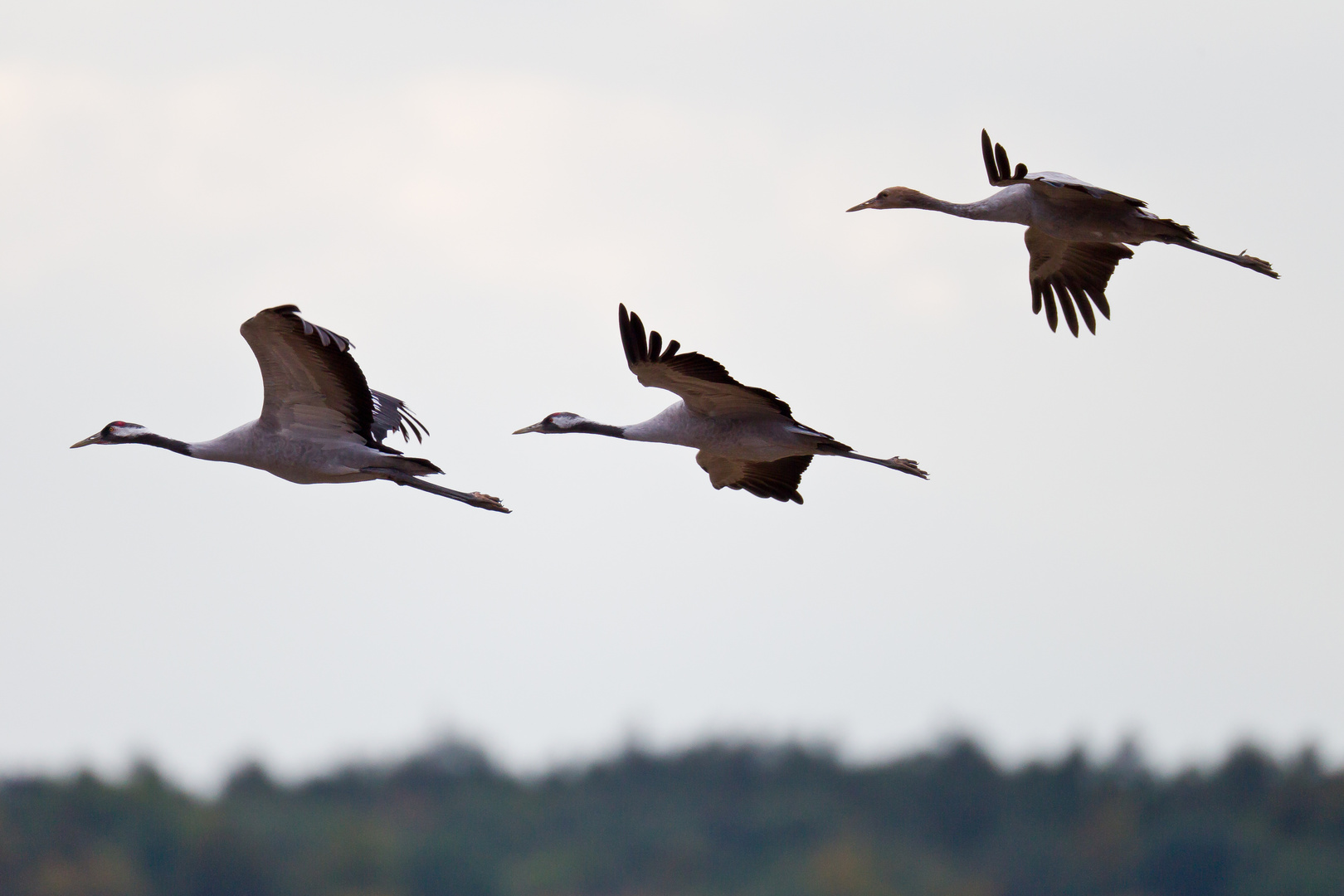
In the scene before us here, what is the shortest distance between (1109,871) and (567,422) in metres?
54.8

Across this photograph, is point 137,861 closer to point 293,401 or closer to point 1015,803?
point 1015,803

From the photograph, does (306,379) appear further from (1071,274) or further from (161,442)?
(1071,274)

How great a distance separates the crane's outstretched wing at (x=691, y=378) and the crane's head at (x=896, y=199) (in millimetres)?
3006

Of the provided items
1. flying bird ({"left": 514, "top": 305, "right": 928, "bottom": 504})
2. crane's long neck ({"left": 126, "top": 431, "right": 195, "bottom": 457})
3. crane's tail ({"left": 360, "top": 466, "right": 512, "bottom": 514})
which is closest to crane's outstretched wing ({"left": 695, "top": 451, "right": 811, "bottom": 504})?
flying bird ({"left": 514, "top": 305, "right": 928, "bottom": 504})

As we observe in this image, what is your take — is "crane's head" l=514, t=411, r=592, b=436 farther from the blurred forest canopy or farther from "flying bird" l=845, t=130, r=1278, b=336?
the blurred forest canopy

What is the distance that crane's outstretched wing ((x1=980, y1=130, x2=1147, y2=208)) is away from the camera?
18281 millimetres

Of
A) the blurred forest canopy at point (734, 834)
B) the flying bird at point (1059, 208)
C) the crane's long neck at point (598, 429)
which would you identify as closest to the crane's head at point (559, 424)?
the crane's long neck at point (598, 429)

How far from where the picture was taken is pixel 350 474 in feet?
60.7

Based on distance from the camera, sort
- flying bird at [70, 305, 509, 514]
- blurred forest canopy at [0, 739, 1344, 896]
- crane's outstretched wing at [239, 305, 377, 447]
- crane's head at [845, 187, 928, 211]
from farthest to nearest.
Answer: blurred forest canopy at [0, 739, 1344, 896] → crane's head at [845, 187, 928, 211] → flying bird at [70, 305, 509, 514] → crane's outstretched wing at [239, 305, 377, 447]

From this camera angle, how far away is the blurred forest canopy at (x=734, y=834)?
71.9 metres

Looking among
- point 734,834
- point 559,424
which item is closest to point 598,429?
point 559,424

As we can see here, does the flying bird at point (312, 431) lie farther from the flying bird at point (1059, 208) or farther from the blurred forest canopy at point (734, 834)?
the blurred forest canopy at point (734, 834)

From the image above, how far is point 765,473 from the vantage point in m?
20.8

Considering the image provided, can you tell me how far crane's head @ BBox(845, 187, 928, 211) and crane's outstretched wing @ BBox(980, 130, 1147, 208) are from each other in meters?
1.44
